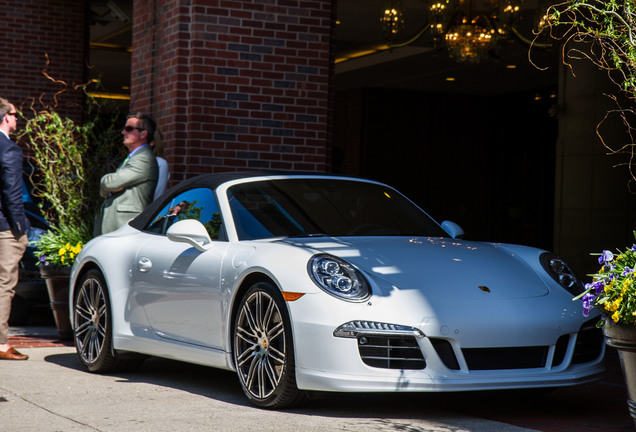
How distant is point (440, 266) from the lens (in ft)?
18.1

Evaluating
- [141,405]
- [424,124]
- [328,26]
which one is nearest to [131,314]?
[141,405]

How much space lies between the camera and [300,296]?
5.20 m

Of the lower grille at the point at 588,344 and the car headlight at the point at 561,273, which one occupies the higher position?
the car headlight at the point at 561,273

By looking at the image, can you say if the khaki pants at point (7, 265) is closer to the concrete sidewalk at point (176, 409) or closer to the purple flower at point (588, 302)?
the concrete sidewalk at point (176, 409)

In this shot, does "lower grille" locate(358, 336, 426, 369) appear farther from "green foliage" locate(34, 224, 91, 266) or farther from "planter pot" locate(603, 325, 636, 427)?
"green foliage" locate(34, 224, 91, 266)

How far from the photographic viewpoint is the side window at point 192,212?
6336mm

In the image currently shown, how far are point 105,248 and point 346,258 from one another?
232 cm

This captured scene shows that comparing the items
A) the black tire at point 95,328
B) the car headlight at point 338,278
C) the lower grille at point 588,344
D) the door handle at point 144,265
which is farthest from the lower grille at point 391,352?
the black tire at point 95,328

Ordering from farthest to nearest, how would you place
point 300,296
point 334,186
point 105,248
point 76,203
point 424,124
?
1. point 424,124
2. point 76,203
3. point 105,248
4. point 334,186
5. point 300,296

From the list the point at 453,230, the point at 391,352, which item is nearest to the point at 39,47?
the point at 453,230

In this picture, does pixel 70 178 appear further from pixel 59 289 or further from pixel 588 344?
pixel 588 344

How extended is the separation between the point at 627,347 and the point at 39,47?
1153cm

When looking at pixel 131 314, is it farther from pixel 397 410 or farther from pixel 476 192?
pixel 476 192

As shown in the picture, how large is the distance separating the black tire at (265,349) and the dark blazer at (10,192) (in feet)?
8.83
